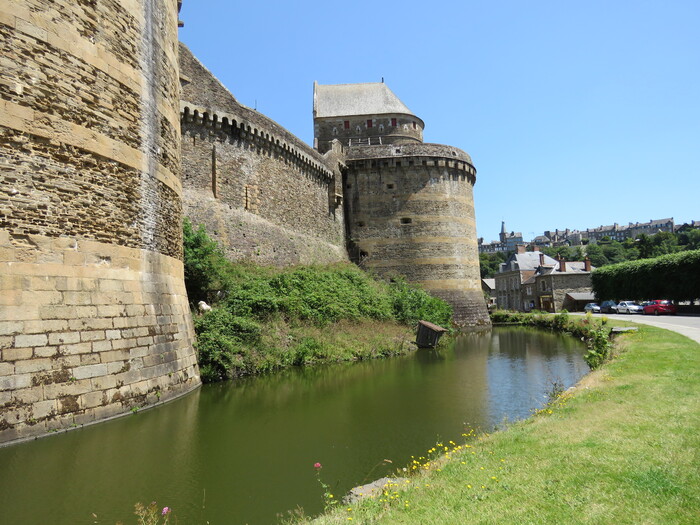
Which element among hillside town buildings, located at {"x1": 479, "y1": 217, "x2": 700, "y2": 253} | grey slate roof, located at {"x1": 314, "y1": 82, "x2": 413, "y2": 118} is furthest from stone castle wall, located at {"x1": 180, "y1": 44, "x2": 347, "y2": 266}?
hillside town buildings, located at {"x1": 479, "y1": 217, "x2": 700, "y2": 253}

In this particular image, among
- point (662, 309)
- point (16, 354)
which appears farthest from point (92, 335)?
point (662, 309)

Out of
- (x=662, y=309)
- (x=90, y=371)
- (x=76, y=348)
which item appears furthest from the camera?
(x=662, y=309)

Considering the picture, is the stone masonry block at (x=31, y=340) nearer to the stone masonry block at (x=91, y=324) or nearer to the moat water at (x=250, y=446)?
the stone masonry block at (x=91, y=324)

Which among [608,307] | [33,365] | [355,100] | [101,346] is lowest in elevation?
[608,307]

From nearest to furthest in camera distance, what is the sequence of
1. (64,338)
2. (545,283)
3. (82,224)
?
1. (64,338)
2. (82,224)
3. (545,283)

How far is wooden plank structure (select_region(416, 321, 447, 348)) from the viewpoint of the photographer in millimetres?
20766

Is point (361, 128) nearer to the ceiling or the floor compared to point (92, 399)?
nearer to the ceiling

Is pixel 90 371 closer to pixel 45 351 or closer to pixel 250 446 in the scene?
pixel 45 351

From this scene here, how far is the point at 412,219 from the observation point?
28.8m

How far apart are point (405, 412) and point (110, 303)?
566 centimetres

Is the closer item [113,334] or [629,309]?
[113,334]

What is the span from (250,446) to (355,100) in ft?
110

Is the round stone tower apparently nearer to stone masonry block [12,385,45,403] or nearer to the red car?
stone masonry block [12,385,45,403]

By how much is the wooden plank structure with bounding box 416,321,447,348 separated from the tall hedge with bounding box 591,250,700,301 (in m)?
19.8
